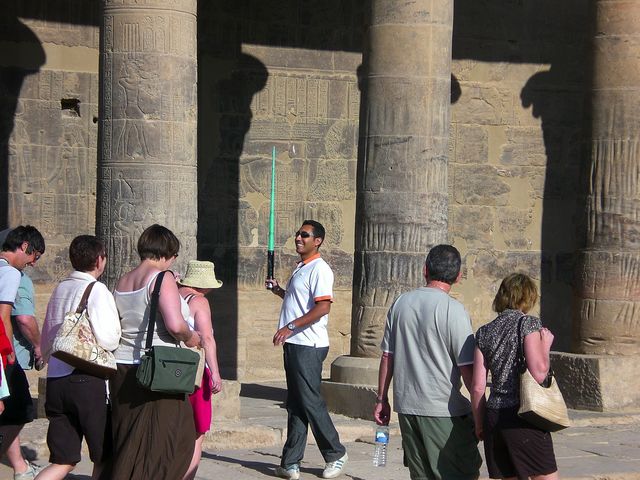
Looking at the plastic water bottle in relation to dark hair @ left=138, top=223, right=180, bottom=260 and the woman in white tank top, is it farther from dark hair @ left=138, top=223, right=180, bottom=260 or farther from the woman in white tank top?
dark hair @ left=138, top=223, right=180, bottom=260

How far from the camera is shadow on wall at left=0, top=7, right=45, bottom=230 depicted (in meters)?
13.1

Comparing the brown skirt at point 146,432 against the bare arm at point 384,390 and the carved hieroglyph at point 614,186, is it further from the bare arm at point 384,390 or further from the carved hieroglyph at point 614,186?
the carved hieroglyph at point 614,186

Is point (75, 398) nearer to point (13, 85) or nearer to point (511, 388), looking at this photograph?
point (511, 388)

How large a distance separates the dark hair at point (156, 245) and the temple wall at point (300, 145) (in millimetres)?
6459

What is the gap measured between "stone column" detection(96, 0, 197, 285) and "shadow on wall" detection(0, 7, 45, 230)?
301 centimetres

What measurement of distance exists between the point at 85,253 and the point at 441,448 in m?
2.09

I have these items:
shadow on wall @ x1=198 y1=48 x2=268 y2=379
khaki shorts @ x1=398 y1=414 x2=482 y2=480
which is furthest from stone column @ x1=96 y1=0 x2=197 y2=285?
khaki shorts @ x1=398 y1=414 x2=482 y2=480

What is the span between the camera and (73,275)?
716cm

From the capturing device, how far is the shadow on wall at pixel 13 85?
43.1ft

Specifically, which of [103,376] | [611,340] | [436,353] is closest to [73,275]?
[103,376]

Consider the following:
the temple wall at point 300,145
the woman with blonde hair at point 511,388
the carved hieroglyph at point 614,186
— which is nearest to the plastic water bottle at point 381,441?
the woman with blonde hair at point 511,388

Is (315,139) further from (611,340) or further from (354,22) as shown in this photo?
(611,340)

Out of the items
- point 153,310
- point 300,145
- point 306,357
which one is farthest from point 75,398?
point 300,145

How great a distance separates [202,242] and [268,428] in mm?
4316
